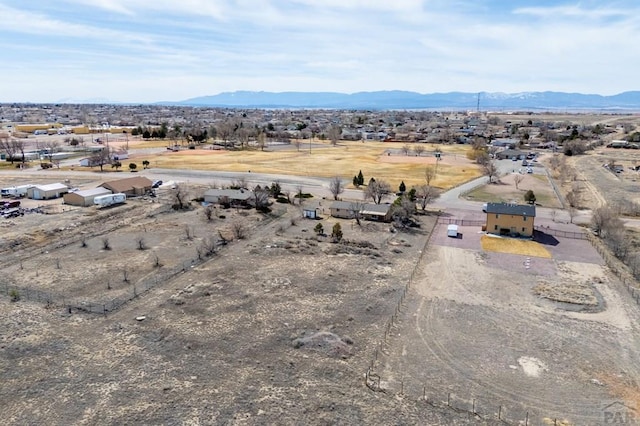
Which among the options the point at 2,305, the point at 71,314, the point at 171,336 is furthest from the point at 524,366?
the point at 2,305

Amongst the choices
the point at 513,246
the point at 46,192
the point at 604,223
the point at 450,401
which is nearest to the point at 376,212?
the point at 513,246

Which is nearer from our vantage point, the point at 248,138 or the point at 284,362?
the point at 284,362

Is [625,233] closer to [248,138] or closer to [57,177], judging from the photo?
[57,177]

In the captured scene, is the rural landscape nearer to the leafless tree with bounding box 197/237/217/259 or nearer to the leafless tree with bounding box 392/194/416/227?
the leafless tree with bounding box 392/194/416/227

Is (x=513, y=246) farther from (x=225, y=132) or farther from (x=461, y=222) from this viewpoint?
(x=225, y=132)

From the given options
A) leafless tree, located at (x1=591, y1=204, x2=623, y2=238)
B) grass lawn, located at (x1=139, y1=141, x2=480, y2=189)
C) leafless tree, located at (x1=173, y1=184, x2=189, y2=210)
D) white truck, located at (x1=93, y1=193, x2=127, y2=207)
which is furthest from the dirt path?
white truck, located at (x1=93, y1=193, x2=127, y2=207)

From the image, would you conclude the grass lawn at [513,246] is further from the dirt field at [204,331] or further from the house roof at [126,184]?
the house roof at [126,184]
